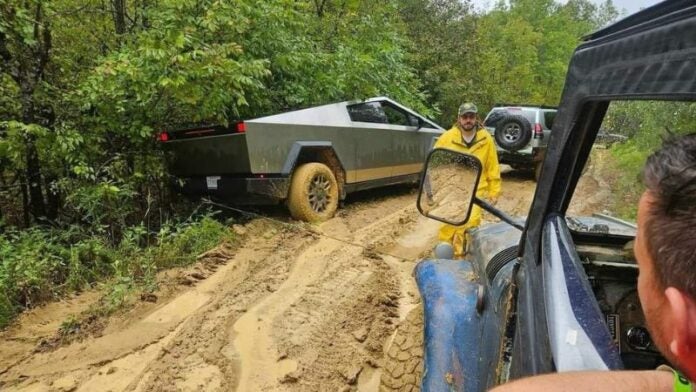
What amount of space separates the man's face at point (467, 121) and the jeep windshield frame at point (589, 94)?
2.67m

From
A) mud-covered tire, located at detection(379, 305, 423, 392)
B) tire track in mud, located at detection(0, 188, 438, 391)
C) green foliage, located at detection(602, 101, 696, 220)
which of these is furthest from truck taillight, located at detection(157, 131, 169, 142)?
green foliage, located at detection(602, 101, 696, 220)

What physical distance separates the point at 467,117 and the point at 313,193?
2.79m

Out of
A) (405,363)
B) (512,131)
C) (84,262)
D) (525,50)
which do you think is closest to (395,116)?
(512,131)

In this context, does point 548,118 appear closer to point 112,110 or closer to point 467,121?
point 467,121

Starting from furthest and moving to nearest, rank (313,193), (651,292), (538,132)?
(538,132)
(313,193)
(651,292)

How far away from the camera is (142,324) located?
3.71 meters

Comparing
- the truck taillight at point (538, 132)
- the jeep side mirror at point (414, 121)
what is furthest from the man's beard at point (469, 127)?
the truck taillight at point (538, 132)

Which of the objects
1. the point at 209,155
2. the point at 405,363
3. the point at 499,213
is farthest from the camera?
the point at 209,155

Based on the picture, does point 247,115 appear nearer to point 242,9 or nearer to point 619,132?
point 242,9

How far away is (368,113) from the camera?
7.39m

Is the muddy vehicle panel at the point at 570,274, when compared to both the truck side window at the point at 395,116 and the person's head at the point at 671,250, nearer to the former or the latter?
the person's head at the point at 671,250

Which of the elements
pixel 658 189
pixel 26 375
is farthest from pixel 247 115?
pixel 658 189

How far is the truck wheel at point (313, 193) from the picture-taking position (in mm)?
6121

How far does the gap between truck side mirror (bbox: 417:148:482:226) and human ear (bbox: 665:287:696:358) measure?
48.6 inches
